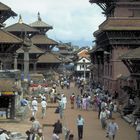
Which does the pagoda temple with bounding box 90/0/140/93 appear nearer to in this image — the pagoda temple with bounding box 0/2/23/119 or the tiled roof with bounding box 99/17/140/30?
the tiled roof with bounding box 99/17/140/30

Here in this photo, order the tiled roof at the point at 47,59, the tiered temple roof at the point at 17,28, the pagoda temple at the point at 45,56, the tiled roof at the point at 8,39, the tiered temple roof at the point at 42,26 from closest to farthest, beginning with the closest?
the tiled roof at the point at 8,39 → the tiered temple roof at the point at 17,28 → the tiled roof at the point at 47,59 → the pagoda temple at the point at 45,56 → the tiered temple roof at the point at 42,26

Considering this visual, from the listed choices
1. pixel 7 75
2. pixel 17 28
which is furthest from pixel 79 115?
pixel 17 28

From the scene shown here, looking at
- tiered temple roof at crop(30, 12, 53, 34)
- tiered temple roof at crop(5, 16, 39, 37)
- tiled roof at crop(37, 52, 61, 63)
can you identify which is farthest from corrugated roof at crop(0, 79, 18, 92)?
tiered temple roof at crop(30, 12, 53, 34)

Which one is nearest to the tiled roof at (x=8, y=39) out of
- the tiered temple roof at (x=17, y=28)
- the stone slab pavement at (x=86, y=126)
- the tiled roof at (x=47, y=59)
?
the stone slab pavement at (x=86, y=126)

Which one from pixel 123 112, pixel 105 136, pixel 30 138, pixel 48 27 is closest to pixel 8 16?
pixel 123 112

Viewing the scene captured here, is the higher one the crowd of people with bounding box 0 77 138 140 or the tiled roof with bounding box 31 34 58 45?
the tiled roof with bounding box 31 34 58 45

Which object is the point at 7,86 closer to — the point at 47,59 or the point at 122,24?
the point at 122,24

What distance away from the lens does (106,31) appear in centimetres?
5591

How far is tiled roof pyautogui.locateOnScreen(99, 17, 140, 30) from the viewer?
55.6 metres

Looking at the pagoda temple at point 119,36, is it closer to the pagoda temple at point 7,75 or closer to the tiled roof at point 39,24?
the pagoda temple at point 7,75

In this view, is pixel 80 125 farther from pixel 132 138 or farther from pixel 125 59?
pixel 125 59

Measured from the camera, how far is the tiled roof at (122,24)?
182ft

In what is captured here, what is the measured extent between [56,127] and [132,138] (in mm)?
4601

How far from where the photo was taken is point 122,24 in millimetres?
56406
